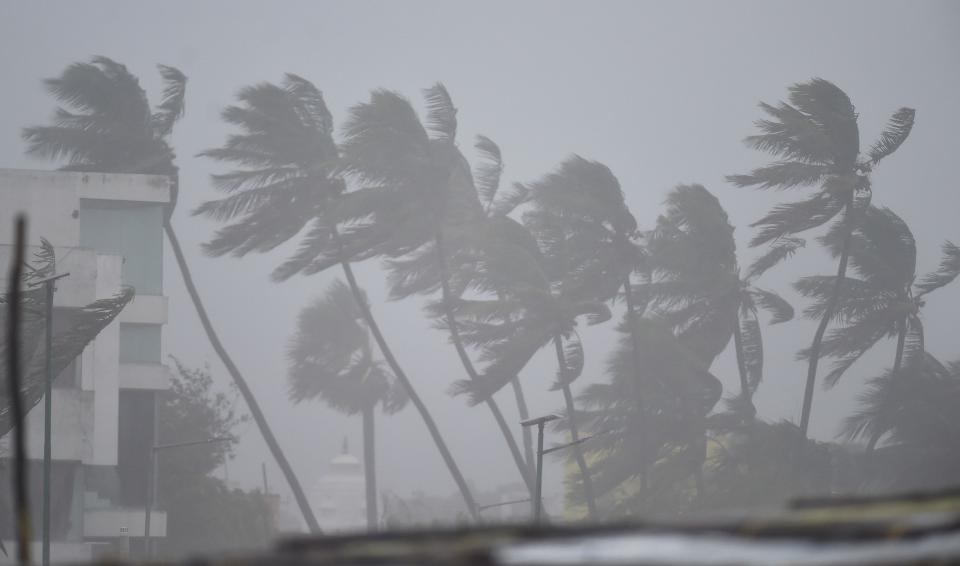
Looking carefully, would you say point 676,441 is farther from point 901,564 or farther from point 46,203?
point 901,564

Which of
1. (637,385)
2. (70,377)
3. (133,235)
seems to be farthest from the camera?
(133,235)

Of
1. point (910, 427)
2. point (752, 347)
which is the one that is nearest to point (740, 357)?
point (752, 347)

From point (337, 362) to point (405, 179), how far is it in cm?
1886

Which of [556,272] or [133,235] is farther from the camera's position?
[133,235]

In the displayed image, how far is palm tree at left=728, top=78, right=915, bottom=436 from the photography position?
48.3 metres

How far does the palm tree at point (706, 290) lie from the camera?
4972 cm

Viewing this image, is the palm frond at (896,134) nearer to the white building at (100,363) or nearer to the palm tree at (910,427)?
the palm tree at (910,427)

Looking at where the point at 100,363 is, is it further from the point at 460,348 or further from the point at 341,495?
the point at 341,495

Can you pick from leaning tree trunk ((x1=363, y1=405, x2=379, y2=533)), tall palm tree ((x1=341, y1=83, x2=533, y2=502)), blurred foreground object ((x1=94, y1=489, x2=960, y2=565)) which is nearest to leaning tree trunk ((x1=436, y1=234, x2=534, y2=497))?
tall palm tree ((x1=341, y1=83, x2=533, y2=502))

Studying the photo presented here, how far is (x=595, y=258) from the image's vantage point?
163 feet

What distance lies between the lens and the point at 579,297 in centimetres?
4750

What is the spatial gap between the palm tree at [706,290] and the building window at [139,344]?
18.0m

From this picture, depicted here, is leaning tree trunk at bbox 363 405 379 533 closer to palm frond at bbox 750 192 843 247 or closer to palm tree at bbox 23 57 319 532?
palm tree at bbox 23 57 319 532

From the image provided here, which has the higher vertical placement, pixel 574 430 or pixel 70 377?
pixel 70 377
